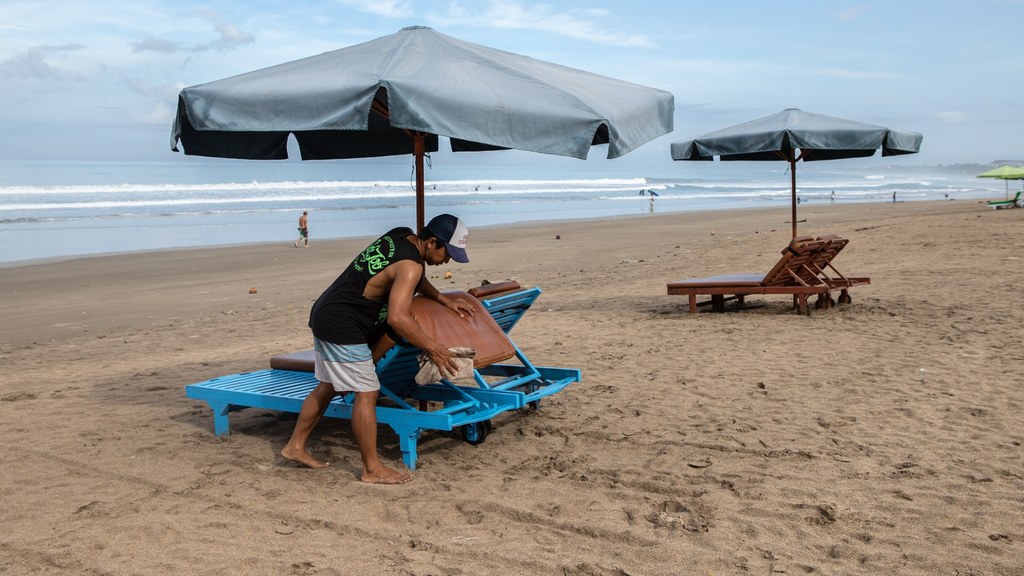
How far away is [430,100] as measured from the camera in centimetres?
406

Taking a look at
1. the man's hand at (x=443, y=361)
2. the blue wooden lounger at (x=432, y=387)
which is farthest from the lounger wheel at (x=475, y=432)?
the man's hand at (x=443, y=361)

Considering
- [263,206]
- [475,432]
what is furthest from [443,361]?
[263,206]

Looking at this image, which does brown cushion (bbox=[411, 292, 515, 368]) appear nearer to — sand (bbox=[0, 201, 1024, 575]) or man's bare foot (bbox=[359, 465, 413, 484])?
sand (bbox=[0, 201, 1024, 575])

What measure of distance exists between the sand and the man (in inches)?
13.4

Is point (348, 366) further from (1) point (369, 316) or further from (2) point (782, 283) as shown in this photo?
(2) point (782, 283)

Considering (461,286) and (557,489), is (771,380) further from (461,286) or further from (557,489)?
(461,286)

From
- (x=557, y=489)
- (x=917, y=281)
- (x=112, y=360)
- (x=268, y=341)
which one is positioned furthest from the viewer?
(x=917, y=281)

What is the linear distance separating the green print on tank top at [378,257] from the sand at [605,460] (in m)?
1.10

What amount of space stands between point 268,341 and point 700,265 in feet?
27.1

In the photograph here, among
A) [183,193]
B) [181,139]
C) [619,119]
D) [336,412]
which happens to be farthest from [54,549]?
[183,193]

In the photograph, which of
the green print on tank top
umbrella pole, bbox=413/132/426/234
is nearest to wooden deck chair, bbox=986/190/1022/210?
umbrella pole, bbox=413/132/426/234

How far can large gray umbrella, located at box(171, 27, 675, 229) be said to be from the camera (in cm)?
407

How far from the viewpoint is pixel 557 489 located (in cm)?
429

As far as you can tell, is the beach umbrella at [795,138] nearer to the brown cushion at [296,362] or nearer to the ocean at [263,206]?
the ocean at [263,206]
